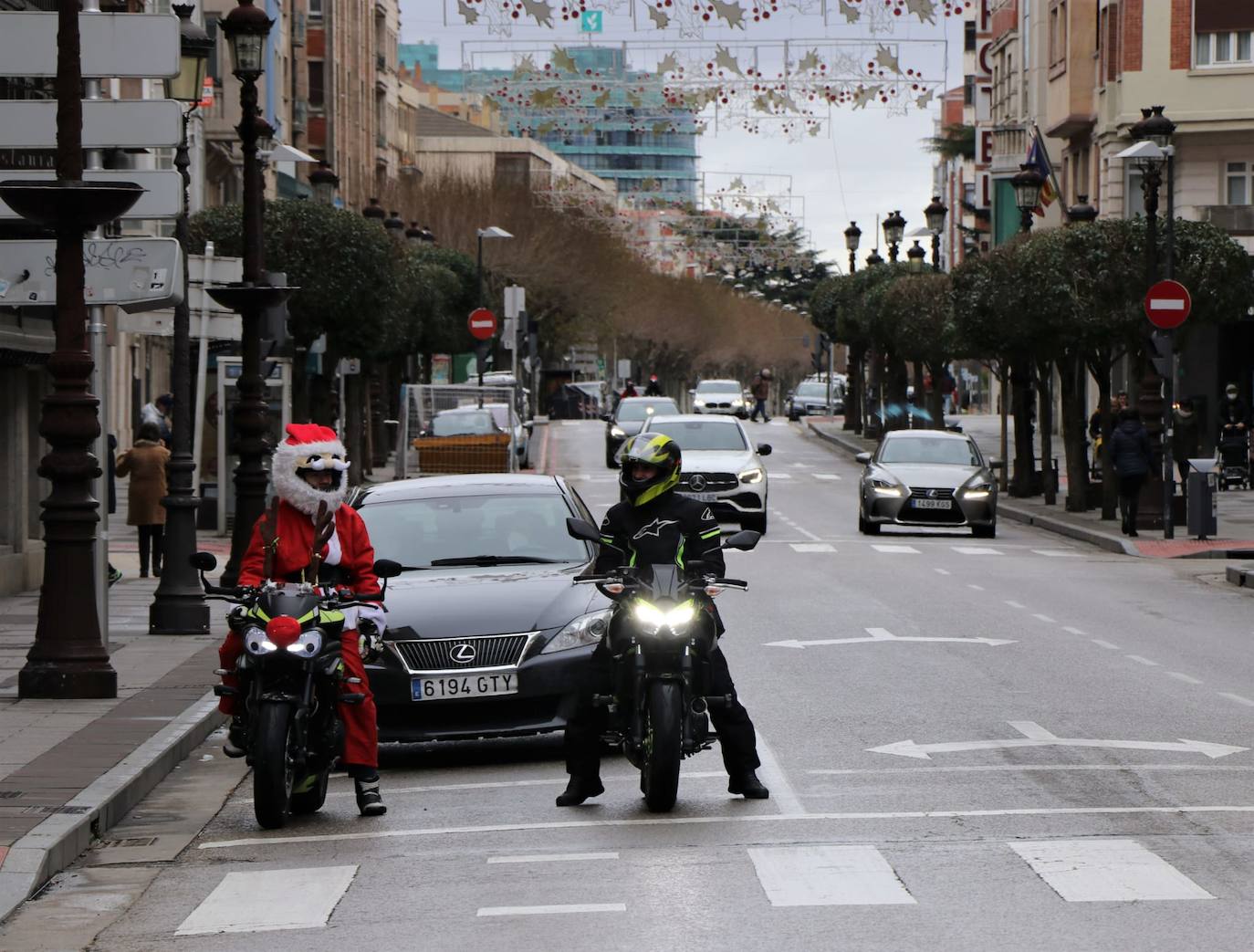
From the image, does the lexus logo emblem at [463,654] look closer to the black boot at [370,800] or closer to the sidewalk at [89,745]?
the black boot at [370,800]

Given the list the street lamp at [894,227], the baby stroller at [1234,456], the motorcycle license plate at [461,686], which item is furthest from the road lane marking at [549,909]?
the street lamp at [894,227]

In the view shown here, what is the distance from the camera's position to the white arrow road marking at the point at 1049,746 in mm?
12703

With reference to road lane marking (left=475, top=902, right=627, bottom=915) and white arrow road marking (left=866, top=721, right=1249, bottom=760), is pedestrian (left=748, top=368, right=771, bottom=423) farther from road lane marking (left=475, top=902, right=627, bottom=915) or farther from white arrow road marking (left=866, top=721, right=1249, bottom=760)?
road lane marking (left=475, top=902, right=627, bottom=915)

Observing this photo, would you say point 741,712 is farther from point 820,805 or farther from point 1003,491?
point 1003,491

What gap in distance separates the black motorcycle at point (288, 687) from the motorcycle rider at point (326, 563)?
7 cm

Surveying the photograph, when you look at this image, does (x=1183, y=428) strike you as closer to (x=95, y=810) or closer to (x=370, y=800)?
(x=370, y=800)

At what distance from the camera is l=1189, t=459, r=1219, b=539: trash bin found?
33.4 m

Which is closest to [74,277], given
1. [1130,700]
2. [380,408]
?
[1130,700]

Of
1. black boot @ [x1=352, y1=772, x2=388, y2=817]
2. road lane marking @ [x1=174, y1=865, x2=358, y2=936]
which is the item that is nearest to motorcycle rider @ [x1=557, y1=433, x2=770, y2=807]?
black boot @ [x1=352, y1=772, x2=388, y2=817]

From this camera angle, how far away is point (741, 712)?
11.1 m

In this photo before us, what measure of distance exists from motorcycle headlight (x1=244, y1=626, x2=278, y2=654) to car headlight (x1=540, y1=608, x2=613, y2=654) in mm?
2153

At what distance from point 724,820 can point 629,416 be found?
47851mm

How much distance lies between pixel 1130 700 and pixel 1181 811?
4.71m

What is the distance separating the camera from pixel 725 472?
36438 millimetres
